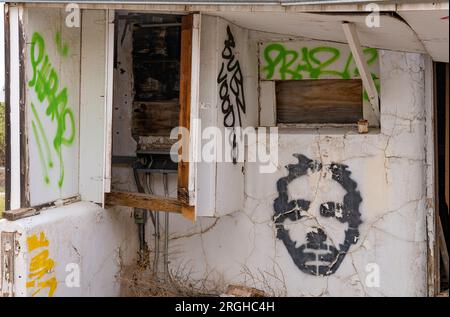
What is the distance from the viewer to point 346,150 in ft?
15.9

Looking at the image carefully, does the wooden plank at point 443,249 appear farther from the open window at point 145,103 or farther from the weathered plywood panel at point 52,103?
the weathered plywood panel at point 52,103

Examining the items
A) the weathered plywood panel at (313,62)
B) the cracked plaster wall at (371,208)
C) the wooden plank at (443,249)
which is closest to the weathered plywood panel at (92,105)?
the cracked plaster wall at (371,208)

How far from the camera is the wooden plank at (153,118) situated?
5.38 meters

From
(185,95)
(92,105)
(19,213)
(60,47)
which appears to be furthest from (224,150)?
(19,213)

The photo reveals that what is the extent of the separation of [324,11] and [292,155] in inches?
72.3

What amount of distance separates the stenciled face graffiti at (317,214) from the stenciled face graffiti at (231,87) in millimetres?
669

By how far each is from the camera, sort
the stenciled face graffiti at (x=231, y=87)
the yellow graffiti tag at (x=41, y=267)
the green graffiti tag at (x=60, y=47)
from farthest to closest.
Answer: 1. the stenciled face graffiti at (x=231, y=87)
2. the green graffiti tag at (x=60, y=47)
3. the yellow graffiti tag at (x=41, y=267)

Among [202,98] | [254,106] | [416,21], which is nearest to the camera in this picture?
[416,21]

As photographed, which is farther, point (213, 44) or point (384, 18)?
point (213, 44)

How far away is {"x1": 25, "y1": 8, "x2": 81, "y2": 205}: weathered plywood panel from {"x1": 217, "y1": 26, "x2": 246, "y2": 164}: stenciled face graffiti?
1.30 m

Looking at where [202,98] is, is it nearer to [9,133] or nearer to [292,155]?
[292,155]

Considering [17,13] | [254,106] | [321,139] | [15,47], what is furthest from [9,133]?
[321,139]

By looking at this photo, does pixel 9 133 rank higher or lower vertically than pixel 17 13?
lower
